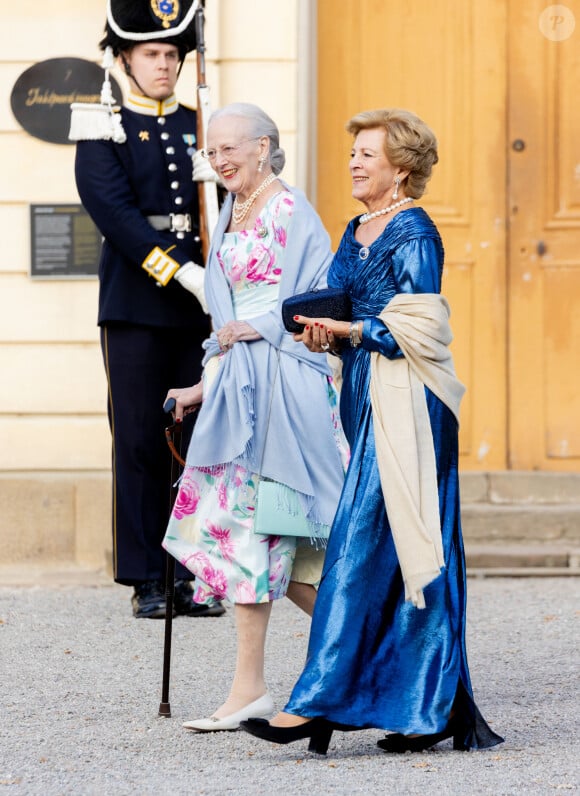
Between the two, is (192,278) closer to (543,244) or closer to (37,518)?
(37,518)

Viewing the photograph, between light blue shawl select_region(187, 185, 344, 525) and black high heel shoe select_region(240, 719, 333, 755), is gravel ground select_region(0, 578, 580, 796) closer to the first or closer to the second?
black high heel shoe select_region(240, 719, 333, 755)

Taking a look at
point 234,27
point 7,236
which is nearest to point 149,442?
point 7,236

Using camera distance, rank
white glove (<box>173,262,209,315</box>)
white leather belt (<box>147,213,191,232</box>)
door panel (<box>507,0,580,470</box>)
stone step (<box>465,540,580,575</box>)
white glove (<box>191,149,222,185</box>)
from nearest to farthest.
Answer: white glove (<box>173,262,209,315</box>), white glove (<box>191,149,222,185</box>), white leather belt (<box>147,213,191,232</box>), stone step (<box>465,540,580,575</box>), door panel (<box>507,0,580,470</box>)

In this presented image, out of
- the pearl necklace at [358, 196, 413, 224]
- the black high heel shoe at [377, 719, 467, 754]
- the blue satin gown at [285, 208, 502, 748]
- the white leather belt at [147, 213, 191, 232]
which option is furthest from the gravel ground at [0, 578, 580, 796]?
the white leather belt at [147, 213, 191, 232]

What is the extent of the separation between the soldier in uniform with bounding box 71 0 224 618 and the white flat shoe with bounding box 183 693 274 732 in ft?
6.23

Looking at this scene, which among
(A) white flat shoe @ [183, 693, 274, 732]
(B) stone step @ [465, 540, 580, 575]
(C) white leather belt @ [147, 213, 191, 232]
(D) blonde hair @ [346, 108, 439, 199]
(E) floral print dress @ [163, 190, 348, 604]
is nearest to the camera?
(D) blonde hair @ [346, 108, 439, 199]

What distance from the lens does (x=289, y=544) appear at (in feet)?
16.5

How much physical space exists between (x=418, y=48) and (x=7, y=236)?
2.24 meters

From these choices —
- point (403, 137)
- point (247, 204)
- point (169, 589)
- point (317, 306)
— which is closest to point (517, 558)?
point (169, 589)

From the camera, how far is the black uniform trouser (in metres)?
6.84

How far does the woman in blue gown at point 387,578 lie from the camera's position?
14.5 ft

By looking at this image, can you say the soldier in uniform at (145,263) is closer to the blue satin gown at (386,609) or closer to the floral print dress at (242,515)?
the floral print dress at (242,515)

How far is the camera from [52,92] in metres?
8.09

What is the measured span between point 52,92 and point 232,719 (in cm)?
414
